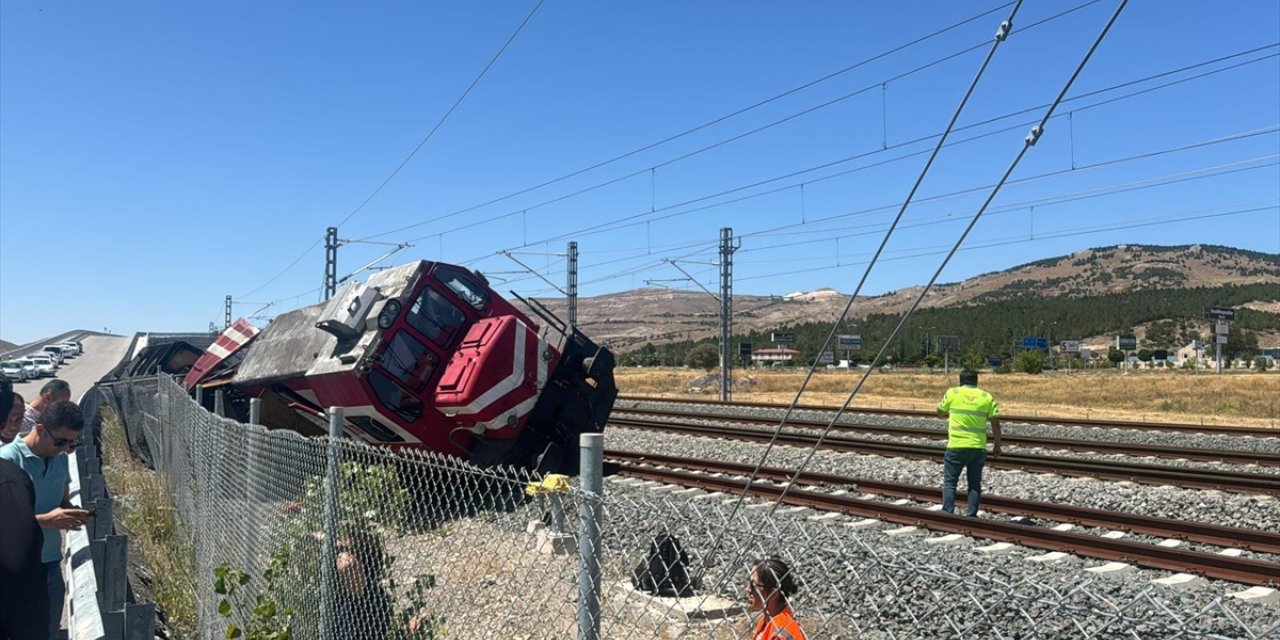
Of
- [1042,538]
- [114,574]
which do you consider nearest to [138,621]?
[114,574]

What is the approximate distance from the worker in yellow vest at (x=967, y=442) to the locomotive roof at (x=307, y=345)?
22.4 feet

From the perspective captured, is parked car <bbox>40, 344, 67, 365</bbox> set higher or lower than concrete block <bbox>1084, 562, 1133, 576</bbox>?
higher

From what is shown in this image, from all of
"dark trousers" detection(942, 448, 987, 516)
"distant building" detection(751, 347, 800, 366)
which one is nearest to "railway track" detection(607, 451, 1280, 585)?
"dark trousers" detection(942, 448, 987, 516)

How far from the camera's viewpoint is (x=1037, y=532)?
8.71 m

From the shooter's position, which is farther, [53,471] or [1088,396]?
[1088,396]

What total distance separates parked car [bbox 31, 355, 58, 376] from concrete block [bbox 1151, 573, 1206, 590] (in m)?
64.3

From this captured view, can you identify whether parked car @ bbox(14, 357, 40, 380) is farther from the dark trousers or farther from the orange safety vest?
the orange safety vest

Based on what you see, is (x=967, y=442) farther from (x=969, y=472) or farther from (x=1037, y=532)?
(x=1037, y=532)

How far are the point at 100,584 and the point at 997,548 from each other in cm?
737

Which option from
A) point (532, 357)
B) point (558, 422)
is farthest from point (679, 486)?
point (532, 357)

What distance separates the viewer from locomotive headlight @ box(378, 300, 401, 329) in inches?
435

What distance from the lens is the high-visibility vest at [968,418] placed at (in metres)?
10.1

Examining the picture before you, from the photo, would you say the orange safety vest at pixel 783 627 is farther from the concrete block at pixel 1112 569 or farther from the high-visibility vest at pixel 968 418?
the high-visibility vest at pixel 968 418

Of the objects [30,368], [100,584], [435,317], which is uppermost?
[435,317]
